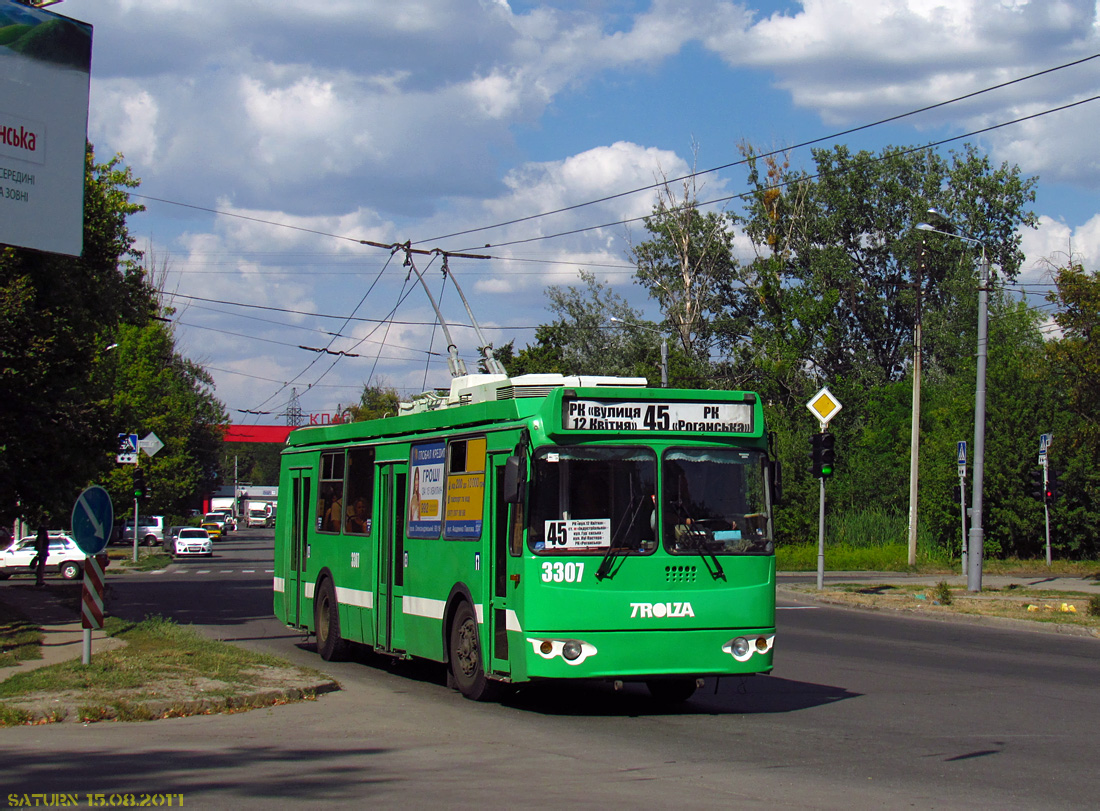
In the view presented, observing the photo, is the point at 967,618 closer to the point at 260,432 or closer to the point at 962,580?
the point at 962,580

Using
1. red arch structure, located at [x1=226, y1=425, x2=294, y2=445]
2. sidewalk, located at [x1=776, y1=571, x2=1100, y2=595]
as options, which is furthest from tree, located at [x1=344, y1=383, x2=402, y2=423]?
sidewalk, located at [x1=776, y1=571, x2=1100, y2=595]

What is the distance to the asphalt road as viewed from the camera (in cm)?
735

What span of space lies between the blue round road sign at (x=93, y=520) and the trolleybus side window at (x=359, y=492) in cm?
277

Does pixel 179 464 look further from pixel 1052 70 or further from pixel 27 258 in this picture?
pixel 1052 70

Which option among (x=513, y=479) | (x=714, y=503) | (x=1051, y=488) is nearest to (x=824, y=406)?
(x=1051, y=488)

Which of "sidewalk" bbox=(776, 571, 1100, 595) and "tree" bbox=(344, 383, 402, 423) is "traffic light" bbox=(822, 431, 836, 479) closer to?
"sidewalk" bbox=(776, 571, 1100, 595)

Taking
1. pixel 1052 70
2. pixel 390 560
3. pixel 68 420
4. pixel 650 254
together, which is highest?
pixel 650 254

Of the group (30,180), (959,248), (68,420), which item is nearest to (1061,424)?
(959,248)

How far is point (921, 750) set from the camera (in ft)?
29.7

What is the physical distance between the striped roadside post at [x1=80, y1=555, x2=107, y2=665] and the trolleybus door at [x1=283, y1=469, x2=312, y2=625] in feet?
9.43

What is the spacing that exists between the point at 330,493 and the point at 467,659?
467cm

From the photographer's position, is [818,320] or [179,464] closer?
[818,320]

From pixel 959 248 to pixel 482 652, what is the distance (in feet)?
181

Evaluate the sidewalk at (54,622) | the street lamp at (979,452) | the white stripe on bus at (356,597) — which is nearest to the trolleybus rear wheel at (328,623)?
the white stripe on bus at (356,597)
